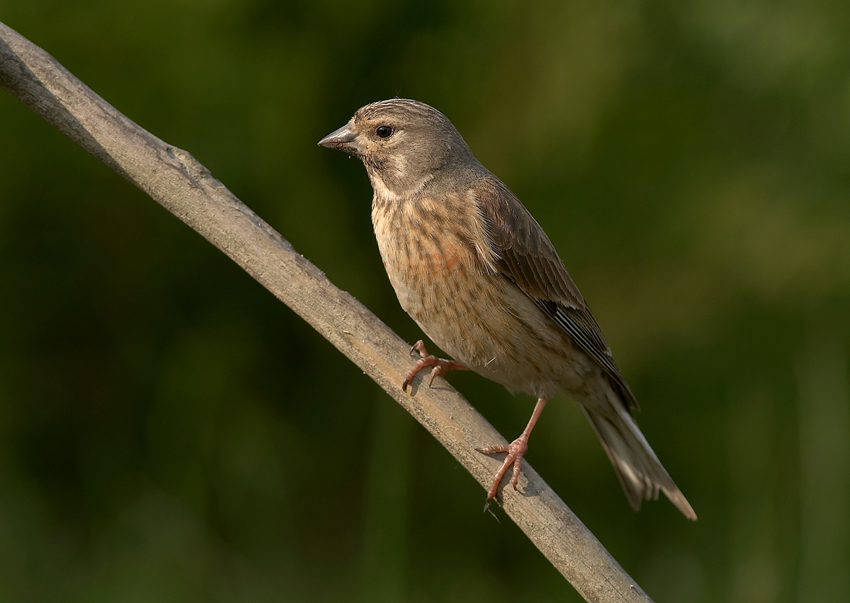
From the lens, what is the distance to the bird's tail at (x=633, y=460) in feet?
11.1

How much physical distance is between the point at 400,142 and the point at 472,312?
0.72m

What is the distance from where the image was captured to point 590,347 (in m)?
3.30

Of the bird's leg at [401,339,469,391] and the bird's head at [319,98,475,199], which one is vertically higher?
the bird's head at [319,98,475,199]

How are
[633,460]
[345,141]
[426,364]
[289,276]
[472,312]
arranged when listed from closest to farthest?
[289,276], [426,364], [472,312], [345,141], [633,460]

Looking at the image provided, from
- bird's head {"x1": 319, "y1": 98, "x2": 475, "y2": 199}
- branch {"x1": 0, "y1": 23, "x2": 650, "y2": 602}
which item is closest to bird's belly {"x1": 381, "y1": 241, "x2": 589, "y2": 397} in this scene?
bird's head {"x1": 319, "y1": 98, "x2": 475, "y2": 199}

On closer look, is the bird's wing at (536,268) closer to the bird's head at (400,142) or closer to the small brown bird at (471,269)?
the small brown bird at (471,269)

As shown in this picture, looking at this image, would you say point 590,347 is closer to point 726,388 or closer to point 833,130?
point 726,388

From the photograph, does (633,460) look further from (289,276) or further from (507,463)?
(289,276)

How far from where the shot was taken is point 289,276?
242 centimetres

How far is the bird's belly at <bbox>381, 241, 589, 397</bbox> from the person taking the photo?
2.91 m

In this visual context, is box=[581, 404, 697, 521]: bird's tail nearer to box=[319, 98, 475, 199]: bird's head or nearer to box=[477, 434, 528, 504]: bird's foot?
box=[477, 434, 528, 504]: bird's foot

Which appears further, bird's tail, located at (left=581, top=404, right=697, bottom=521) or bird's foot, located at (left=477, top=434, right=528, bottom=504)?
bird's tail, located at (left=581, top=404, right=697, bottom=521)

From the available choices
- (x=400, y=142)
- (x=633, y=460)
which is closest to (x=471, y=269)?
(x=400, y=142)

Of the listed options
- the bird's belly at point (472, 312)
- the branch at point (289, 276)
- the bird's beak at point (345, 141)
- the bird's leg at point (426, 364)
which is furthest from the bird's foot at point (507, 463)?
the bird's beak at point (345, 141)
